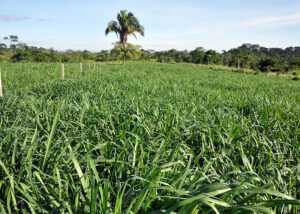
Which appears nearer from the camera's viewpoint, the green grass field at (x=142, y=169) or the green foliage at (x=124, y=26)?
the green grass field at (x=142, y=169)

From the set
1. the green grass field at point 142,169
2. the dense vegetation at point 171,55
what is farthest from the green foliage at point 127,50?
the green grass field at point 142,169

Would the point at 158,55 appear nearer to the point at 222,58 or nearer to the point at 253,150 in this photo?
the point at 222,58

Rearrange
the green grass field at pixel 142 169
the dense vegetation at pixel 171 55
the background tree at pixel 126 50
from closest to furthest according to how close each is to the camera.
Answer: the green grass field at pixel 142 169 → the background tree at pixel 126 50 → the dense vegetation at pixel 171 55

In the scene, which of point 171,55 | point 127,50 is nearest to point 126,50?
point 127,50

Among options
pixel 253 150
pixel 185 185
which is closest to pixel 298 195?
pixel 253 150

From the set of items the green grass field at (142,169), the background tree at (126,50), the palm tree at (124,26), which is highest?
the palm tree at (124,26)

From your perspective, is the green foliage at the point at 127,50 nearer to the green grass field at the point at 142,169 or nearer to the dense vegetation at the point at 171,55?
the dense vegetation at the point at 171,55

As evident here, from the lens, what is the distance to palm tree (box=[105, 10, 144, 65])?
107ft

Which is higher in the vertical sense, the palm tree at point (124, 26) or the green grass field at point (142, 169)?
the palm tree at point (124, 26)

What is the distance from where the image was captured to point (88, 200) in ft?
3.43

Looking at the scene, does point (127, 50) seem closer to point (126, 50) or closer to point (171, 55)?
point (126, 50)

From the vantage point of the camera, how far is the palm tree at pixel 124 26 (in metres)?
32.7

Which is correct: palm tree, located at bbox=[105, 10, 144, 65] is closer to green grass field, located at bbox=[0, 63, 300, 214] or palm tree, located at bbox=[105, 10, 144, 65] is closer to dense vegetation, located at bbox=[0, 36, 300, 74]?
dense vegetation, located at bbox=[0, 36, 300, 74]

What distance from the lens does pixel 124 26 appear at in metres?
32.9
